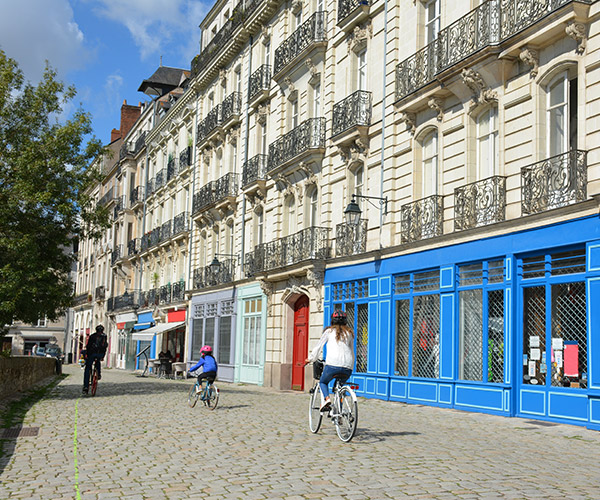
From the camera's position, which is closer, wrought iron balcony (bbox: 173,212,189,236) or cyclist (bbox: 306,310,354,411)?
cyclist (bbox: 306,310,354,411)

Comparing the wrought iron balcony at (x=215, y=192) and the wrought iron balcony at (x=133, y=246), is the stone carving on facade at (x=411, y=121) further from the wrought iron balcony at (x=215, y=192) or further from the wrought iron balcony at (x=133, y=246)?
the wrought iron balcony at (x=133, y=246)

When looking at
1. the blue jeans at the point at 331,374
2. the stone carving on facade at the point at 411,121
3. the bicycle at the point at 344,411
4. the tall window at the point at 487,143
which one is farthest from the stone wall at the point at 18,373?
the tall window at the point at 487,143

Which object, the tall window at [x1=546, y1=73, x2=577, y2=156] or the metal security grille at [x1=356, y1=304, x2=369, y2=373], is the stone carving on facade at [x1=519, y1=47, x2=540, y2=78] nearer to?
the tall window at [x1=546, y1=73, x2=577, y2=156]

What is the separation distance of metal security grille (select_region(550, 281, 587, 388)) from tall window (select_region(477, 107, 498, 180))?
3.42 m

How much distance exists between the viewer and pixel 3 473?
26.3ft

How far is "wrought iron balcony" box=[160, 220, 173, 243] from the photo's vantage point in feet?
142

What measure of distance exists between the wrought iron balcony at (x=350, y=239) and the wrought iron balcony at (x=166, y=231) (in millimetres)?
21963

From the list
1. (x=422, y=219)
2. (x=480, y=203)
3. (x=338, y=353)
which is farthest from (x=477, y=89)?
(x=338, y=353)

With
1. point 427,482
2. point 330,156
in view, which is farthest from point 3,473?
point 330,156

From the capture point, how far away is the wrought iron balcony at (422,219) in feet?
57.9

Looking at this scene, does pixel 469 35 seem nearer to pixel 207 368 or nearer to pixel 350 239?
pixel 350 239

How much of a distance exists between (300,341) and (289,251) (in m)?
3.00

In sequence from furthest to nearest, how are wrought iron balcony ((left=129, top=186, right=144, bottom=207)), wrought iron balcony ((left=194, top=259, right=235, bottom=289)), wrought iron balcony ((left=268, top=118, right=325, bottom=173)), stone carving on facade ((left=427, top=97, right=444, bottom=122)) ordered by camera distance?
wrought iron balcony ((left=129, top=186, right=144, bottom=207))
wrought iron balcony ((left=194, top=259, right=235, bottom=289))
wrought iron balcony ((left=268, top=118, right=325, bottom=173))
stone carving on facade ((left=427, top=97, right=444, bottom=122))

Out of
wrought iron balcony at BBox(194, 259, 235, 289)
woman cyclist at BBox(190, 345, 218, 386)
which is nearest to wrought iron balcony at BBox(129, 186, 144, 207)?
wrought iron balcony at BBox(194, 259, 235, 289)
